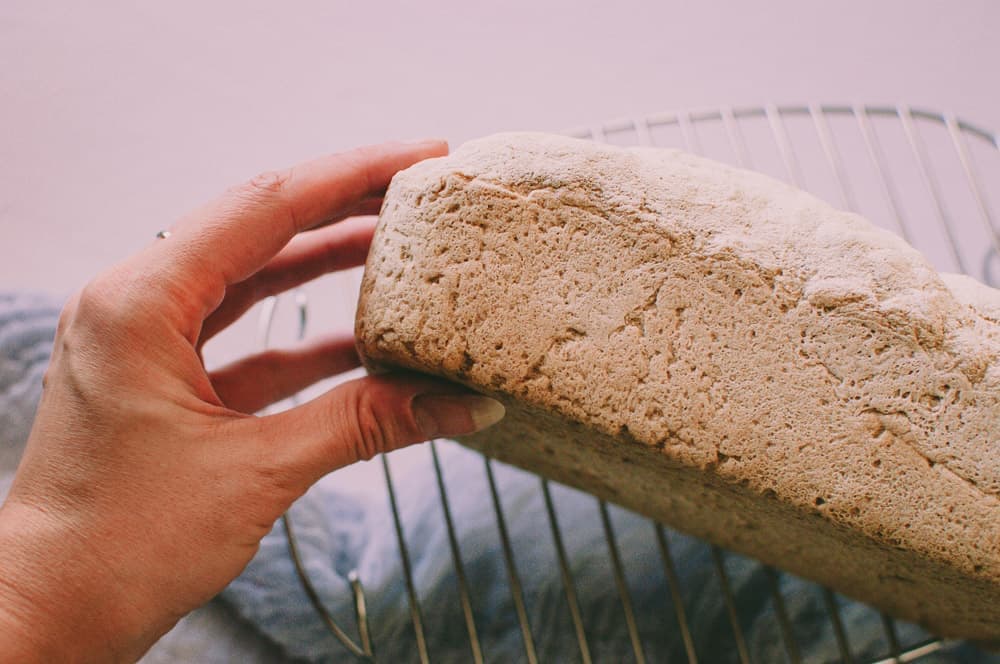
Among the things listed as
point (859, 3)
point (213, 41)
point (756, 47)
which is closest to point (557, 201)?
point (213, 41)

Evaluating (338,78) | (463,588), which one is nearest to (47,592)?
(463,588)

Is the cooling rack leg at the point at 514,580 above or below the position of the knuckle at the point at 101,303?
below

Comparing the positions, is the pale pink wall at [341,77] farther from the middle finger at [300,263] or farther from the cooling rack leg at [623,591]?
the cooling rack leg at [623,591]

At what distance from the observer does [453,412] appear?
2.11 feet

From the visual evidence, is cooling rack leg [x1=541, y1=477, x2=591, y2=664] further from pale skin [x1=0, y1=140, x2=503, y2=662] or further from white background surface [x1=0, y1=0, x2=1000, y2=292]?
white background surface [x1=0, y1=0, x2=1000, y2=292]

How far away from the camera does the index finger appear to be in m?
0.60

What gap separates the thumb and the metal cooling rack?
303 millimetres

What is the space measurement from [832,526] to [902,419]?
108 mm

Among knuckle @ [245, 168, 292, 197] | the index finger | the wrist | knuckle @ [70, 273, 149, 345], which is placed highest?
knuckle @ [245, 168, 292, 197]

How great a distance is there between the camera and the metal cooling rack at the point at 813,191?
951mm

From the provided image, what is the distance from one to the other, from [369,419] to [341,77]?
42.6 inches

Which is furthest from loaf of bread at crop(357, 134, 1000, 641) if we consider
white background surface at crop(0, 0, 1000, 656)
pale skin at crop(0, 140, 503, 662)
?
white background surface at crop(0, 0, 1000, 656)

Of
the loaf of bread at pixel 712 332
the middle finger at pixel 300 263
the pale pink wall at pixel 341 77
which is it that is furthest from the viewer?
the pale pink wall at pixel 341 77

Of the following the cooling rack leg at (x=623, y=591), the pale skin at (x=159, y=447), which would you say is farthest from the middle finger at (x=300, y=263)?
the cooling rack leg at (x=623, y=591)
